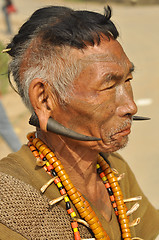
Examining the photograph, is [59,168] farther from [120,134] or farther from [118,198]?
[118,198]

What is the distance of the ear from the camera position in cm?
180

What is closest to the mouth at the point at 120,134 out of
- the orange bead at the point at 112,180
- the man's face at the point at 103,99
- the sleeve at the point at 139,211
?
the man's face at the point at 103,99

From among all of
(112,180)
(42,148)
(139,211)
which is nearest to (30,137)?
(42,148)

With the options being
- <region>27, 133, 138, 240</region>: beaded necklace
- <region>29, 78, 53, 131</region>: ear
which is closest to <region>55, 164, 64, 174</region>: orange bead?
<region>27, 133, 138, 240</region>: beaded necklace

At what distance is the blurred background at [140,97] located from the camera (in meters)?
5.54

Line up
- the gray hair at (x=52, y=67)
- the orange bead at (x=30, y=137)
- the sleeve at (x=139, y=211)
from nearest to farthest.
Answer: the gray hair at (x=52, y=67) < the orange bead at (x=30, y=137) < the sleeve at (x=139, y=211)

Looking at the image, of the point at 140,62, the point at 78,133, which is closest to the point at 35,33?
the point at 78,133

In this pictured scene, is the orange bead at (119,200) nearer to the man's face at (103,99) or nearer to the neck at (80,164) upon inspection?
the neck at (80,164)

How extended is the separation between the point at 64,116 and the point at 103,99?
0.21 m

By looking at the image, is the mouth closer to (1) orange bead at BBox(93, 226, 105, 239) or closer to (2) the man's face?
(2) the man's face

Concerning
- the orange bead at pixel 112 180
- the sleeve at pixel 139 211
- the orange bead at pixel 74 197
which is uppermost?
the orange bead at pixel 74 197

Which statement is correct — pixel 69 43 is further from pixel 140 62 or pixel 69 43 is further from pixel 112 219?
pixel 140 62

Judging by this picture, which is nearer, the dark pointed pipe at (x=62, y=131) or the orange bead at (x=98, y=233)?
the dark pointed pipe at (x=62, y=131)

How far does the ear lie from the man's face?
7 centimetres
